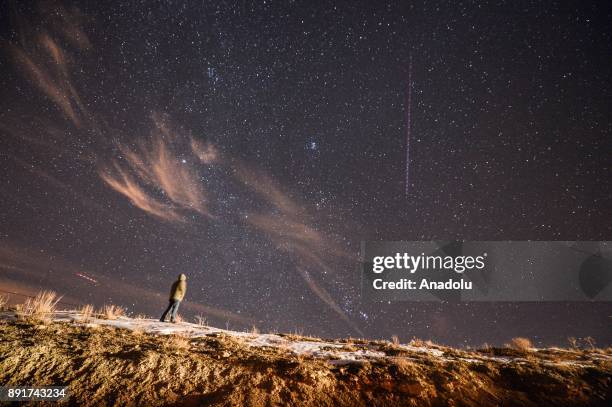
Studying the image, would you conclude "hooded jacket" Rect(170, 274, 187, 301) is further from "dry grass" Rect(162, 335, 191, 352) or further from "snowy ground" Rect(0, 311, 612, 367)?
"dry grass" Rect(162, 335, 191, 352)

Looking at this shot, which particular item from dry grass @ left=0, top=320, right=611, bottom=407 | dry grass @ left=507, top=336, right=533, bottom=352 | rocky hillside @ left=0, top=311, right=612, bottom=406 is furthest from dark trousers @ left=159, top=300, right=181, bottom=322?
dry grass @ left=507, top=336, right=533, bottom=352

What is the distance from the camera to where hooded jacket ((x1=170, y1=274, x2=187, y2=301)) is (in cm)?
1183

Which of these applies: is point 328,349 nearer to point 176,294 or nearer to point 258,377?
point 258,377

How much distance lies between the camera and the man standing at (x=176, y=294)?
11656 mm

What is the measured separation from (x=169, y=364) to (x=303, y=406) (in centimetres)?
290

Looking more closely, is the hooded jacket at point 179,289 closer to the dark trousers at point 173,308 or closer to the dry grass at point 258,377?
the dark trousers at point 173,308

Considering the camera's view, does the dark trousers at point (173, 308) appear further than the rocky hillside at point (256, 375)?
Yes

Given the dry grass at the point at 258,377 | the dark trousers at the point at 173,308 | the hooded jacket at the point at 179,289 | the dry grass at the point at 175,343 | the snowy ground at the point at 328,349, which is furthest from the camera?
the hooded jacket at the point at 179,289

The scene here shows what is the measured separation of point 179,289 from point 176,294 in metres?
0.21

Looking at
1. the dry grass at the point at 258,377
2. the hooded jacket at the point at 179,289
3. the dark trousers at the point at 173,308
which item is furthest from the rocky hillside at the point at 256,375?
the hooded jacket at the point at 179,289

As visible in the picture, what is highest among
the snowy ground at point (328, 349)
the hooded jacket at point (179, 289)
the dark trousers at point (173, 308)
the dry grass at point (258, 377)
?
the hooded jacket at point (179, 289)

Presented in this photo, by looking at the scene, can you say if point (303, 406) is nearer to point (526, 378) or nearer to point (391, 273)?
point (526, 378)

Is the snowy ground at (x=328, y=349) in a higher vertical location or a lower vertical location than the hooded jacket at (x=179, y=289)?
lower

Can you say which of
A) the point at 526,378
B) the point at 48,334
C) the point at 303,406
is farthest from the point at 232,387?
the point at 526,378
